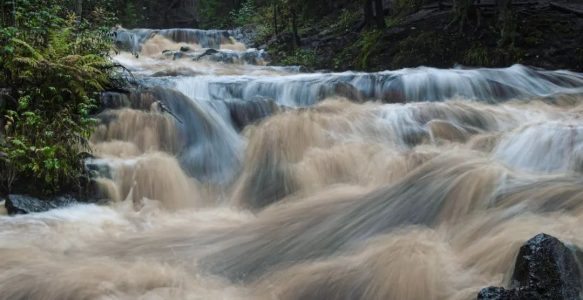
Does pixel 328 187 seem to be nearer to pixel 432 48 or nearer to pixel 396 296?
pixel 396 296

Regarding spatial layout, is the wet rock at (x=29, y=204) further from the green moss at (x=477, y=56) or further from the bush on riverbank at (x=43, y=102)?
the green moss at (x=477, y=56)

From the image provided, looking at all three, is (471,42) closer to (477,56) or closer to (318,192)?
(477,56)

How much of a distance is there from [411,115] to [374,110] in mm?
672

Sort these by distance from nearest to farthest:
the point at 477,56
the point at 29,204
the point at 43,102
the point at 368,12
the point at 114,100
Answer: the point at 29,204 → the point at 43,102 → the point at 114,100 → the point at 477,56 → the point at 368,12

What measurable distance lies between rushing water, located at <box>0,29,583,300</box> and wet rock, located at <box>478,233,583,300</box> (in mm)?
475

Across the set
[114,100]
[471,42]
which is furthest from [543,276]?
[471,42]

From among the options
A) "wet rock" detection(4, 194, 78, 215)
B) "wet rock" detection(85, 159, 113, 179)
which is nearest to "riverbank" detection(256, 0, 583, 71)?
"wet rock" detection(85, 159, 113, 179)

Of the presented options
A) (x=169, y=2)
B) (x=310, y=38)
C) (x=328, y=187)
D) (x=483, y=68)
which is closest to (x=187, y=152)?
(x=328, y=187)

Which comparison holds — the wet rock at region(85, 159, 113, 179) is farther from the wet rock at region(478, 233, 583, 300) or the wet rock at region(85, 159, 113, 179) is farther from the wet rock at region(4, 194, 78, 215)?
the wet rock at region(478, 233, 583, 300)

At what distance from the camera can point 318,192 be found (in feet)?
21.9

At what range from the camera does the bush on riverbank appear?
604cm

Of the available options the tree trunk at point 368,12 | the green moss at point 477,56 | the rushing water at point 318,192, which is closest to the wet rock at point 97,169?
the rushing water at point 318,192

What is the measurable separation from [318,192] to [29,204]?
3.31 meters

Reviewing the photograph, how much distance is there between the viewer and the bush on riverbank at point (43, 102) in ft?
19.8
